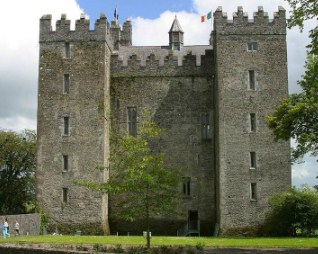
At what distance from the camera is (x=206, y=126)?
41.6 metres

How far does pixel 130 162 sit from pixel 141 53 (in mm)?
23686

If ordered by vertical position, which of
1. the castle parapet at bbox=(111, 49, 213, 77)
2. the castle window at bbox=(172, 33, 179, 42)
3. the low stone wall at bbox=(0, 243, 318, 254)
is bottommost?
the low stone wall at bbox=(0, 243, 318, 254)

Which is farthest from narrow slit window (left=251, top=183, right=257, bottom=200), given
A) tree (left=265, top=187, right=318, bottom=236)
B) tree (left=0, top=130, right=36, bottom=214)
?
tree (left=0, top=130, right=36, bottom=214)

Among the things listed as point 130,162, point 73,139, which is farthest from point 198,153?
point 130,162

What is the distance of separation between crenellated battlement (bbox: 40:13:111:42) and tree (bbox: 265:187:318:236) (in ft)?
55.7

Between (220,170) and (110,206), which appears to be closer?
(220,170)

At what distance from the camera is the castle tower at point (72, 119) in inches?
1524

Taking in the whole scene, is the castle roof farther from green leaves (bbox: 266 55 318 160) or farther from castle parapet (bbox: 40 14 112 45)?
green leaves (bbox: 266 55 318 160)

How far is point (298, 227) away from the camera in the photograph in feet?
116

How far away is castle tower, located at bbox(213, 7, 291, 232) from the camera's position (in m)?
37.2

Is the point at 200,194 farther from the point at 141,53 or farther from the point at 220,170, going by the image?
the point at 141,53

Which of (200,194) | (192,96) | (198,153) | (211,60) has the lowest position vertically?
(200,194)

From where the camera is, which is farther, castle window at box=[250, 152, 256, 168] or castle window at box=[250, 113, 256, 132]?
castle window at box=[250, 113, 256, 132]

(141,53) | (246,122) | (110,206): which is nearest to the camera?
(246,122)
